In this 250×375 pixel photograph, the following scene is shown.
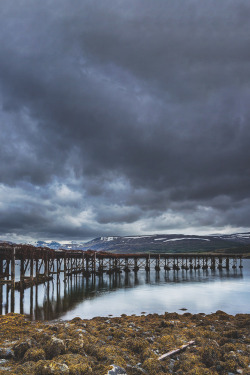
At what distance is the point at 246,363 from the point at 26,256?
32793 millimetres

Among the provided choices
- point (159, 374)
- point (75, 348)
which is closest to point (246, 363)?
point (159, 374)

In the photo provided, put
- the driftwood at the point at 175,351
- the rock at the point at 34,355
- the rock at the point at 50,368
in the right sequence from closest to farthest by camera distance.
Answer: the rock at the point at 50,368 → the rock at the point at 34,355 → the driftwood at the point at 175,351

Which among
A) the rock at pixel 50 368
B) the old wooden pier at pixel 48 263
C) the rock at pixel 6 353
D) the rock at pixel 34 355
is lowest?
the old wooden pier at pixel 48 263

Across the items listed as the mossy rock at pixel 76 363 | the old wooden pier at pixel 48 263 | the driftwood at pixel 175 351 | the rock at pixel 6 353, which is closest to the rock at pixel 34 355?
the mossy rock at pixel 76 363

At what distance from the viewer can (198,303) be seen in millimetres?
35500

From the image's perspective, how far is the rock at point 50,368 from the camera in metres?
7.66

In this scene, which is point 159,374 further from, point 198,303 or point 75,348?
point 198,303

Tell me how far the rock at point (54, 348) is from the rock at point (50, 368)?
5.79 ft

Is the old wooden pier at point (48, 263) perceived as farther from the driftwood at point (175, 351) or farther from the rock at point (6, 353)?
the driftwood at point (175, 351)

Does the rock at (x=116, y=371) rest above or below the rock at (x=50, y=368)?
below

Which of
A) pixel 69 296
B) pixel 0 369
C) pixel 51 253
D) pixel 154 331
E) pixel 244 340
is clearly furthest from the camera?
pixel 51 253

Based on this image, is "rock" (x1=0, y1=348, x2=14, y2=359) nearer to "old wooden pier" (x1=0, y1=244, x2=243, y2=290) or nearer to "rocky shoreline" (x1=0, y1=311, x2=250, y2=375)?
"rocky shoreline" (x1=0, y1=311, x2=250, y2=375)

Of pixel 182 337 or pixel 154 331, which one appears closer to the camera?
pixel 182 337

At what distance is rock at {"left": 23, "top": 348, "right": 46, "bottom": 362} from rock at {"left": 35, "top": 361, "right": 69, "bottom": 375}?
4.64 ft
